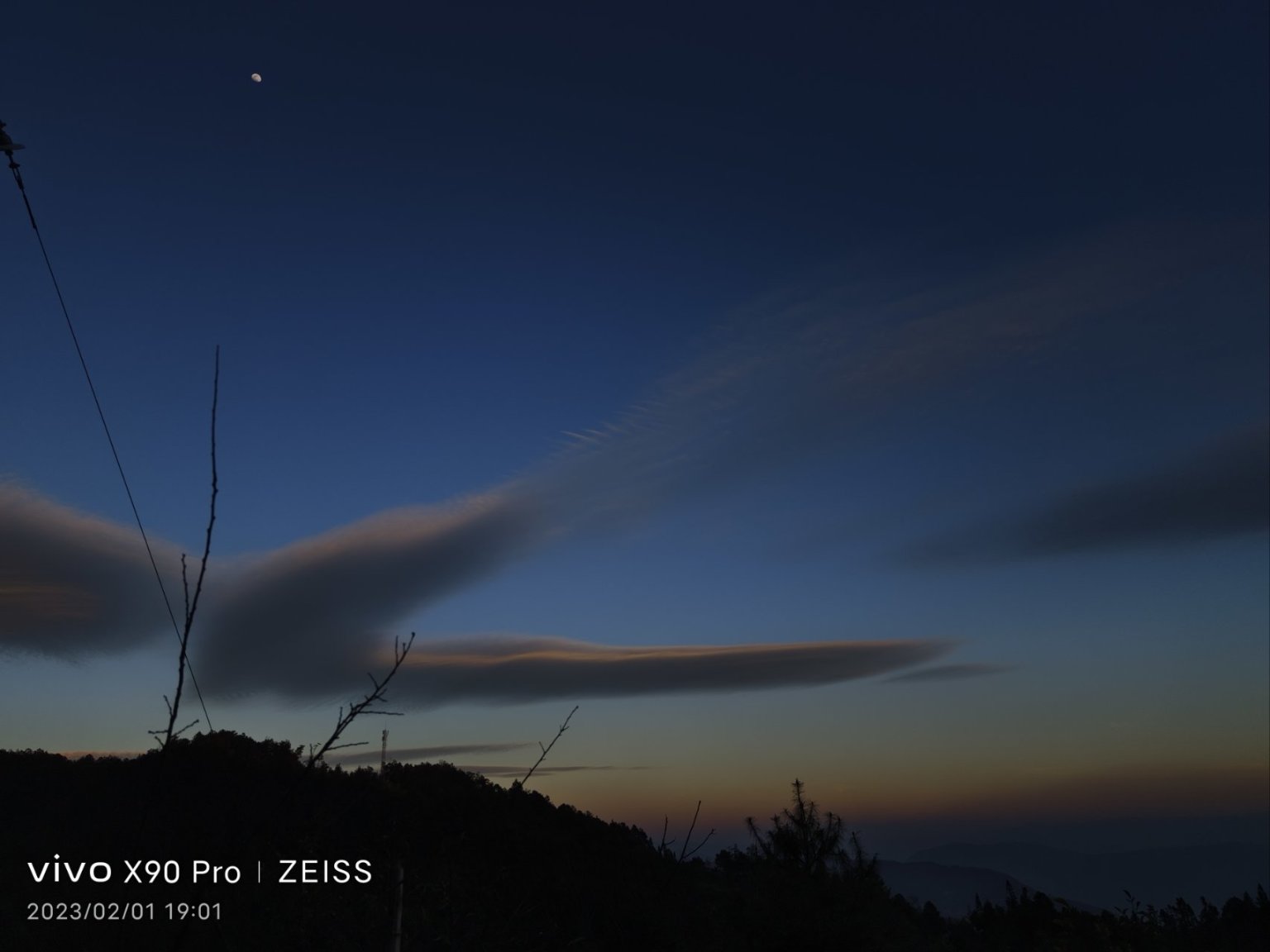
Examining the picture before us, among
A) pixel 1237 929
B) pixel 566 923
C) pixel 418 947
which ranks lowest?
pixel 1237 929

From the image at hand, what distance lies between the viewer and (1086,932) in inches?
862

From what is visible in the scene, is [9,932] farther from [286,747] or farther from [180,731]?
[286,747]

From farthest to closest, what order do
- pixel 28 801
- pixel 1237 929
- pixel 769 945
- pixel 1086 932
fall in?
pixel 28 801 < pixel 1237 929 < pixel 1086 932 < pixel 769 945

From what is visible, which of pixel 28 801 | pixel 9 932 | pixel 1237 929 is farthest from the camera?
pixel 28 801

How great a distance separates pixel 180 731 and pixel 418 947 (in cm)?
835

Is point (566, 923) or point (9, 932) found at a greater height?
point (9, 932)

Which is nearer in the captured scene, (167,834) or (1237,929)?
(167,834)

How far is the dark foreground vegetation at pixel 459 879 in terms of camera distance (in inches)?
523

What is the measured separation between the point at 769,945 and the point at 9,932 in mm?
13767

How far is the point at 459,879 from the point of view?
872 inches

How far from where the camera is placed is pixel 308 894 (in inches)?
636

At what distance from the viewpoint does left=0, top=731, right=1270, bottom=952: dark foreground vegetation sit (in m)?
13.3

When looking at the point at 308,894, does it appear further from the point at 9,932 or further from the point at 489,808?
the point at 489,808

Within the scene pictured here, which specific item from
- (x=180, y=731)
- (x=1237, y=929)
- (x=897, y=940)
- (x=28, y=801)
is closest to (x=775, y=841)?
(x=897, y=940)
